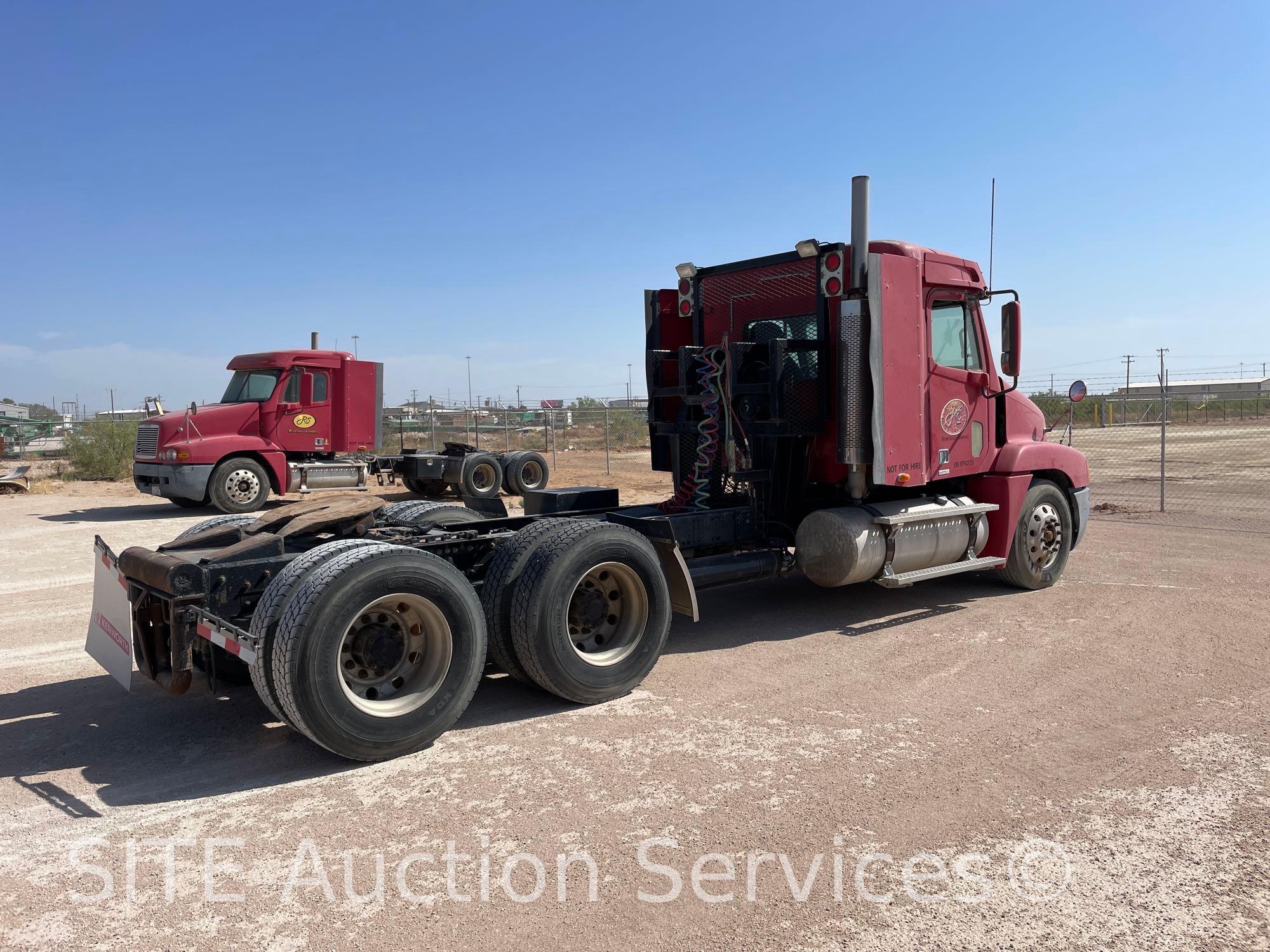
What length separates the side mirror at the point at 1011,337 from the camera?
7754 mm

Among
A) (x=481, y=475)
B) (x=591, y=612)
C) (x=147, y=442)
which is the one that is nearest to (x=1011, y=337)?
(x=591, y=612)

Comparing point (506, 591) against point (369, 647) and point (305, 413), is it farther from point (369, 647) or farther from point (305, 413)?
point (305, 413)

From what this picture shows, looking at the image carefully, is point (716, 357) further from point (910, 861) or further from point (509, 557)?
point (910, 861)

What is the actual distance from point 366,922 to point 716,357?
5.15 meters

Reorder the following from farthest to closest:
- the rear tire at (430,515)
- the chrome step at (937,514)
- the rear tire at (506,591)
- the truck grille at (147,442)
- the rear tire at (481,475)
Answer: the rear tire at (481,475) → the truck grille at (147,442) → the chrome step at (937,514) → the rear tire at (430,515) → the rear tire at (506,591)

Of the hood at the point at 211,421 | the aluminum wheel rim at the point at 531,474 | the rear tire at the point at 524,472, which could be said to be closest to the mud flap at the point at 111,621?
the hood at the point at 211,421

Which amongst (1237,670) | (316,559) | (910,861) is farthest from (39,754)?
(1237,670)

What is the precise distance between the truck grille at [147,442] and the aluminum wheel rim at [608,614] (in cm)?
1254

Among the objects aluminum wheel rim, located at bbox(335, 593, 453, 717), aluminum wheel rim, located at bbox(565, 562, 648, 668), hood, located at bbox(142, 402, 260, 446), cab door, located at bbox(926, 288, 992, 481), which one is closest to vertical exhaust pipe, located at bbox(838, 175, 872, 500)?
cab door, located at bbox(926, 288, 992, 481)

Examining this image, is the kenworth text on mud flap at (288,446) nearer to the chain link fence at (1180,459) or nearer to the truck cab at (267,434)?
the truck cab at (267,434)

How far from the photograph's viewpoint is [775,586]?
8.93 meters

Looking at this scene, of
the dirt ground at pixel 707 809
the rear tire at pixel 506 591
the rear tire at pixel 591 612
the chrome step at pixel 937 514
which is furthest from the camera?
the chrome step at pixel 937 514

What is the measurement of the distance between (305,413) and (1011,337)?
1229 cm

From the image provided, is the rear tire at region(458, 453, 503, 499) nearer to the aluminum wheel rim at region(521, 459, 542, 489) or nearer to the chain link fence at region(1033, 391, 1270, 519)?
the aluminum wheel rim at region(521, 459, 542, 489)
